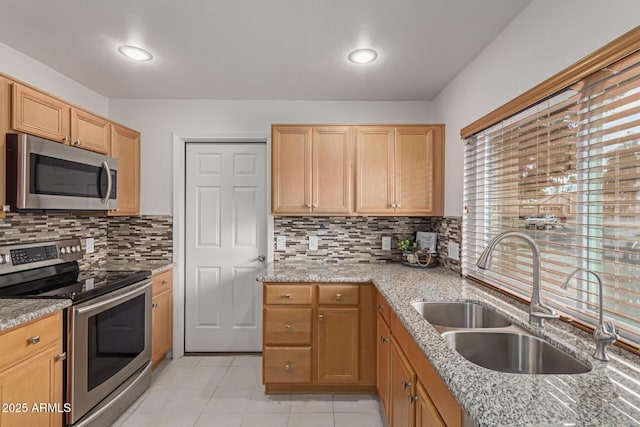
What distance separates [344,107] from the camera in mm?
2961

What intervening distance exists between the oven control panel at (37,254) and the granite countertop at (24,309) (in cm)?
44

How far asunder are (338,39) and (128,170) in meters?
2.07

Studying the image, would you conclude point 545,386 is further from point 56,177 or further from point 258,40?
point 56,177

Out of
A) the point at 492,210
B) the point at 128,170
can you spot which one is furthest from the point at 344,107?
the point at 128,170

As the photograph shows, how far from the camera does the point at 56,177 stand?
1.95 metres

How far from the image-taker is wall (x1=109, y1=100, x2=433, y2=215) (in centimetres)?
296

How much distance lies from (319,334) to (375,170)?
4.44ft

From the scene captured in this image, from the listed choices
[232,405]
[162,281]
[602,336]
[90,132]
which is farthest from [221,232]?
[602,336]

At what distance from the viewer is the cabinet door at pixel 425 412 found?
109 cm

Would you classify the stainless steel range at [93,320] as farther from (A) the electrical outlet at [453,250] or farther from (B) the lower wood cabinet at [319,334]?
(A) the electrical outlet at [453,250]

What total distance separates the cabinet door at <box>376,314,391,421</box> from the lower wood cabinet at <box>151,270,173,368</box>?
178cm

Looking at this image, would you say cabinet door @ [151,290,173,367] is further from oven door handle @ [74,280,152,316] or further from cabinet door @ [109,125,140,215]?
cabinet door @ [109,125,140,215]

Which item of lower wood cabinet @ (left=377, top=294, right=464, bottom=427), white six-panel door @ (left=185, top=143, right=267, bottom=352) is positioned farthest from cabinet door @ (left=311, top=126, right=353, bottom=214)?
lower wood cabinet @ (left=377, top=294, right=464, bottom=427)

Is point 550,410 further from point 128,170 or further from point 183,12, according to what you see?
point 128,170
